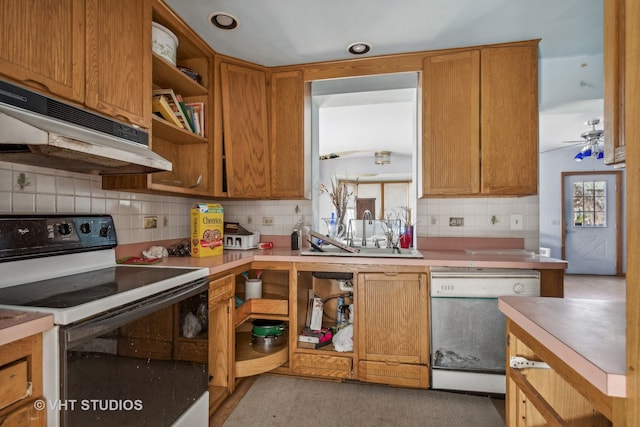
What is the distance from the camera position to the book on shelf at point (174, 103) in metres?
1.81

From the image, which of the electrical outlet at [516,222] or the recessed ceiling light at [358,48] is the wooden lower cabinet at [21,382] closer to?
the recessed ceiling light at [358,48]

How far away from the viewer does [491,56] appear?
2055 millimetres

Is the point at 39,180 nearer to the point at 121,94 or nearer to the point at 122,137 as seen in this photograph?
the point at 122,137

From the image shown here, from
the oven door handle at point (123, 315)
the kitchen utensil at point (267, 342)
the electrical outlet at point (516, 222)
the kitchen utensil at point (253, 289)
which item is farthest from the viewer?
the electrical outlet at point (516, 222)

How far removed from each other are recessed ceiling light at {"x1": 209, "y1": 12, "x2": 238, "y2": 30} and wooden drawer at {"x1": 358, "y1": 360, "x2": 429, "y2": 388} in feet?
7.12

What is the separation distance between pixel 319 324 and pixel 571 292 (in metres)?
4.55

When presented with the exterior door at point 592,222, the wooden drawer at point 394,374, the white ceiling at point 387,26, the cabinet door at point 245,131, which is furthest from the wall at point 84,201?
the exterior door at point 592,222

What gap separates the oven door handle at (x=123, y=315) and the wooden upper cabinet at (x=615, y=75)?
1431mm

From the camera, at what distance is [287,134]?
235 centimetres

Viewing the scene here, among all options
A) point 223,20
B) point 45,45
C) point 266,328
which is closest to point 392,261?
point 266,328

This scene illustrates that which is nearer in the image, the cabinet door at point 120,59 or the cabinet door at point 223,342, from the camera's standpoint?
the cabinet door at point 120,59

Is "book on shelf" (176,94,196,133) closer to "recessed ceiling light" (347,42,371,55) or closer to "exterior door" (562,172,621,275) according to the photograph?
"recessed ceiling light" (347,42,371,55)

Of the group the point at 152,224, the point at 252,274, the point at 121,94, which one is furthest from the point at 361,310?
the point at 121,94

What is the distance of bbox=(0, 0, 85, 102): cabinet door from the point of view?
0.98 metres
